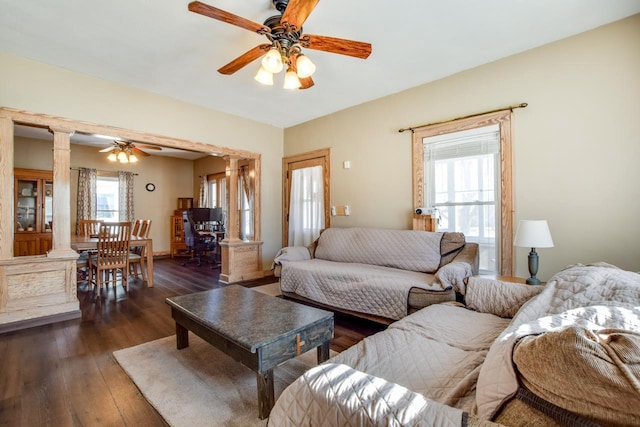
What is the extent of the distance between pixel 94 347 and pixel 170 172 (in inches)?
247

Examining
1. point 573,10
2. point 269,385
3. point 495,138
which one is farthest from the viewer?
point 495,138

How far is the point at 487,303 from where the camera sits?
7.03 ft

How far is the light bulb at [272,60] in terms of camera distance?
2.21 metres

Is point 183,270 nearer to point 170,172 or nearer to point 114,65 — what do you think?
point 170,172

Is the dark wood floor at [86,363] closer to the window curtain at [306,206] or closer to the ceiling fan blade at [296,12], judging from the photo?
the window curtain at [306,206]

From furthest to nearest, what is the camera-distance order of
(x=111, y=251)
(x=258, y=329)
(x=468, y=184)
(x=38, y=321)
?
(x=111, y=251) < (x=468, y=184) < (x=38, y=321) < (x=258, y=329)

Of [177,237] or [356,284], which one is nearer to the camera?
[356,284]

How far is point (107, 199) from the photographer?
6.94 metres

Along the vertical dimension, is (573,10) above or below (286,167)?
above

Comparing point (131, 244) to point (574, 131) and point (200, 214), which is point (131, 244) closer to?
point (200, 214)

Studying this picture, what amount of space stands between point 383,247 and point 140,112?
3.64 metres

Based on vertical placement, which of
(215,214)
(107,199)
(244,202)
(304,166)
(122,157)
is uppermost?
(122,157)

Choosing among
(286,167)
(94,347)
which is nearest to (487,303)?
(94,347)

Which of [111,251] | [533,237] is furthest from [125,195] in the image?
[533,237]
